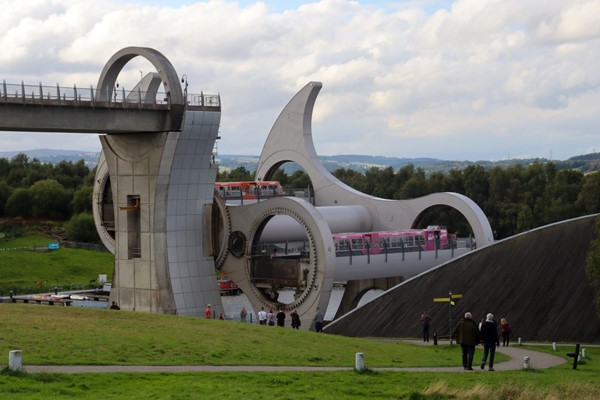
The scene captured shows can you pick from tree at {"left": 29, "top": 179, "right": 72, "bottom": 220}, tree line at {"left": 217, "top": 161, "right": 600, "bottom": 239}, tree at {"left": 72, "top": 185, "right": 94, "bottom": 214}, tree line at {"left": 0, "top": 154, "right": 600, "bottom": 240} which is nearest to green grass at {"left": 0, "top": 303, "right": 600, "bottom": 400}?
tree line at {"left": 217, "top": 161, "right": 600, "bottom": 239}

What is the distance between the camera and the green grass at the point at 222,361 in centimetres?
2189

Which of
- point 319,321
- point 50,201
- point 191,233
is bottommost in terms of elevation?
point 319,321

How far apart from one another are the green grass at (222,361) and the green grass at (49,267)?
53.9 meters

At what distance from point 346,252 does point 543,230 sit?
51.0ft

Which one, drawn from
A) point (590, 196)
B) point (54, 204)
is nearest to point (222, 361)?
point (590, 196)

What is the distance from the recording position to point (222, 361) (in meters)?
27.2

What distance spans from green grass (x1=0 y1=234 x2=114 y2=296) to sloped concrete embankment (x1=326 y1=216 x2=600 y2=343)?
1677 inches

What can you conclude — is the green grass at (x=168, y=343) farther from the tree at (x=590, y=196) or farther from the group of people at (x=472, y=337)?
the tree at (x=590, y=196)

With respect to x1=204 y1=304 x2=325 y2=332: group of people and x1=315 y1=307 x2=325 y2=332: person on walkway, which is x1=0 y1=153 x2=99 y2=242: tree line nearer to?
x1=204 y1=304 x2=325 y2=332: group of people

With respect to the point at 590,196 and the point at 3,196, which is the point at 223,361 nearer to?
the point at 590,196

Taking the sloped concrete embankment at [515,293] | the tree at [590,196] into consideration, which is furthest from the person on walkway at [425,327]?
the tree at [590,196]

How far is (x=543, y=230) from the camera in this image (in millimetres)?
46594

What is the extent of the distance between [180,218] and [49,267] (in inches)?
1610

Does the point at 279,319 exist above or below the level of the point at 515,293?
below
